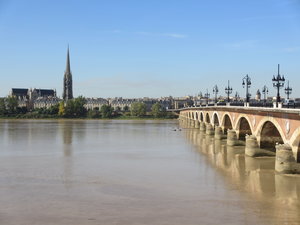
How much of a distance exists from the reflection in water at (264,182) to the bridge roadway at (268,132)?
1116mm

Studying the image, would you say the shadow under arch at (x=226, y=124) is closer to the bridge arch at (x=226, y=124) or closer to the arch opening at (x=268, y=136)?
the bridge arch at (x=226, y=124)

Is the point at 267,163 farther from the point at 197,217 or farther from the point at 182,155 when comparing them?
the point at 197,217

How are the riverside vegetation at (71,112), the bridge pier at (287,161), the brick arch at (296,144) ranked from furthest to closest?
the riverside vegetation at (71,112), the brick arch at (296,144), the bridge pier at (287,161)

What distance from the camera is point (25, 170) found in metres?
30.1

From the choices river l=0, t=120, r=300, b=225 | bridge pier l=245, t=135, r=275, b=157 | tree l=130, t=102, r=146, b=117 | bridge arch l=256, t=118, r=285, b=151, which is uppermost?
tree l=130, t=102, r=146, b=117

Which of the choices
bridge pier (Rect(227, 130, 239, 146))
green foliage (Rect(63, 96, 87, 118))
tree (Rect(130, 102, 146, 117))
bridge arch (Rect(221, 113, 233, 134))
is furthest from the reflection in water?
tree (Rect(130, 102, 146, 117))

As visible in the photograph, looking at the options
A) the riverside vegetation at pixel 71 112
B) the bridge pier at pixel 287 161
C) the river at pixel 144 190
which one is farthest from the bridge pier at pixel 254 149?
the riverside vegetation at pixel 71 112

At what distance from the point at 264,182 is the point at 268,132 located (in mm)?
13676

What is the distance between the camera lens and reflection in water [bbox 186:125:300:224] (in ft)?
64.0

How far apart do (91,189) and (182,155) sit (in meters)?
18.5

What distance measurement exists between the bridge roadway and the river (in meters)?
1.24

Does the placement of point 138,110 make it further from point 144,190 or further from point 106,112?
point 144,190

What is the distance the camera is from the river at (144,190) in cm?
1823

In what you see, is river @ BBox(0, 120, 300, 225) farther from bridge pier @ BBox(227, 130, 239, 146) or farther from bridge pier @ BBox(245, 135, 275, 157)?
bridge pier @ BBox(227, 130, 239, 146)
